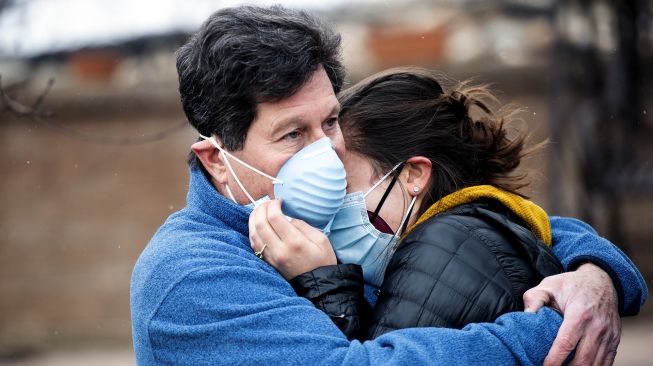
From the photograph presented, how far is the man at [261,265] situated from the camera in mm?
2809

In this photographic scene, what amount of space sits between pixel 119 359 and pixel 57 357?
798mm

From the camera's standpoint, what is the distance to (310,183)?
10.3 feet

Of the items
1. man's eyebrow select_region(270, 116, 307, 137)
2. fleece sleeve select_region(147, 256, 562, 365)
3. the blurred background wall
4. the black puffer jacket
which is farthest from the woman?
the blurred background wall

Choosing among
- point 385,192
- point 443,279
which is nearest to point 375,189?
point 385,192

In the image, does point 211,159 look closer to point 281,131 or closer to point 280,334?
point 281,131

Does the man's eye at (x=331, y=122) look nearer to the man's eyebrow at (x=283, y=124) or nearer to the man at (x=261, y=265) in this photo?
the man at (x=261, y=265)

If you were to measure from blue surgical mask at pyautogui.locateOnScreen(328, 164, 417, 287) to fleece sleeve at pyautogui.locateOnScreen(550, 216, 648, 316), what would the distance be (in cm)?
60

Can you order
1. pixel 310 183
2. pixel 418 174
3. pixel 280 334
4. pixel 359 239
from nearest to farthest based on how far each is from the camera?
pixel 280 334 → pixel 310 183 → pixel 359 239 → pixel 418 174

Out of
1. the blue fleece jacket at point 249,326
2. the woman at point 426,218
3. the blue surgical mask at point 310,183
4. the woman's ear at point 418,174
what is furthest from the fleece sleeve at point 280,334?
the woman's ear at point 418,174

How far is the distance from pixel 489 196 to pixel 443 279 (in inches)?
18.3

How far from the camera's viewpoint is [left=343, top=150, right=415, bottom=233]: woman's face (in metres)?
3.44

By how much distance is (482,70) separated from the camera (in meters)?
11.1

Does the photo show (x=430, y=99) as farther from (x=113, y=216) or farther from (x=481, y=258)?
(x=113, y=216)

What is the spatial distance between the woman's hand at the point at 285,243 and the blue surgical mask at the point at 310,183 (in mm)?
77
